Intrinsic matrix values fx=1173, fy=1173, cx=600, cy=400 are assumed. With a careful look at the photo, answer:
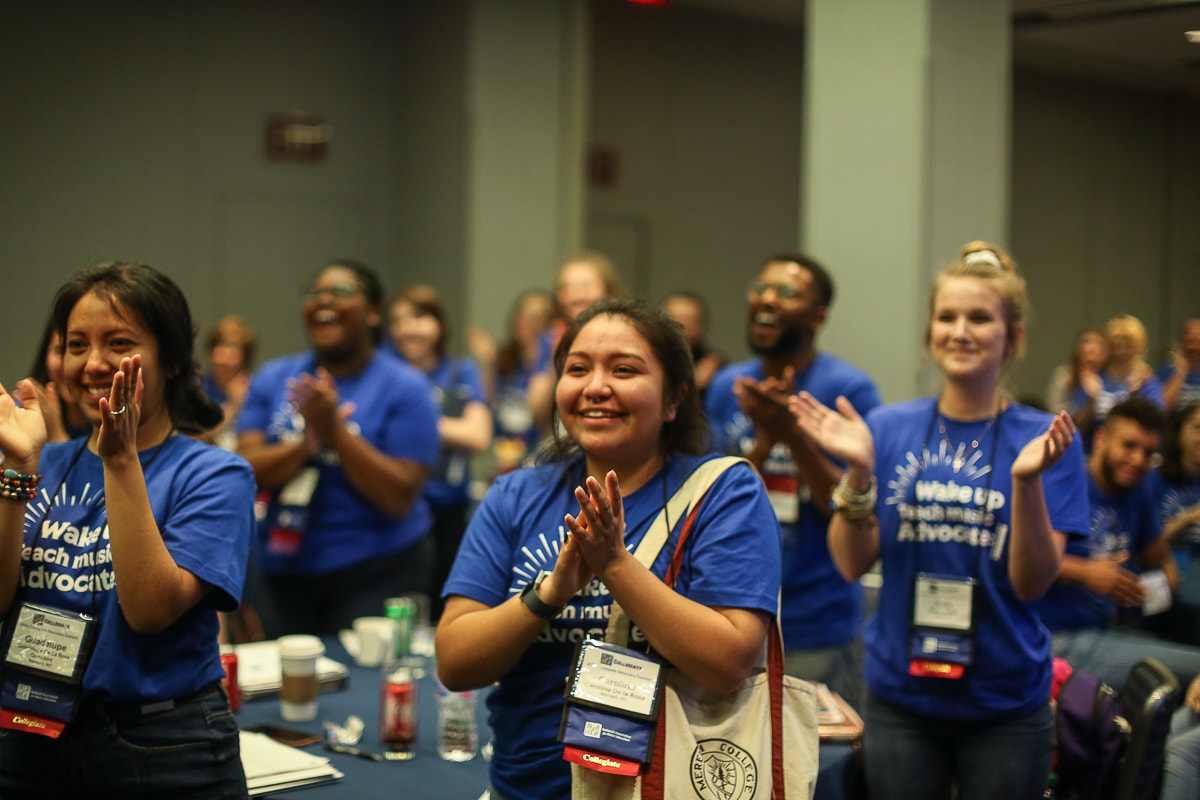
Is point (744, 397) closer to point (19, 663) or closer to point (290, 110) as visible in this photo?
point (19, 663)

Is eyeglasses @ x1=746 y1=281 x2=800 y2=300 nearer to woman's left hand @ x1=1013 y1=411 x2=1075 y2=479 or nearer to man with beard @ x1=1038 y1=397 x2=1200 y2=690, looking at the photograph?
woman's left hand @ x1=1013 y1=411 x2=1075 y2=479

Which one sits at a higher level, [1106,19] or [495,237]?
[1106,19]

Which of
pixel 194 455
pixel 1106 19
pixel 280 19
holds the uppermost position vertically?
pixel 280 19

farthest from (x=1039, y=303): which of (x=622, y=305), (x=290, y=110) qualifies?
(x=622, y=305)

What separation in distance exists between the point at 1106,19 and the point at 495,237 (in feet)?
12.1

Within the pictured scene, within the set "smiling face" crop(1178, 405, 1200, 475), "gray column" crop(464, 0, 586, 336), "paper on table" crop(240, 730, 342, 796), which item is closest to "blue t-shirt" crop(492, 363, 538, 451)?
"gray column" crop(464, 0, 586, 336)

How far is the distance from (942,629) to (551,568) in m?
0.90

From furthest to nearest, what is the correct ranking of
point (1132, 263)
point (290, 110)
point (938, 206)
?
point (1132, 263), point (290, 110), point (938, 206)

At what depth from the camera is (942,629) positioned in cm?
240

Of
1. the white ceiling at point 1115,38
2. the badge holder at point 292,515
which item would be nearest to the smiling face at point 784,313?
the badge holder at point 292,515

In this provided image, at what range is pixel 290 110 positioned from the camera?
7.96m

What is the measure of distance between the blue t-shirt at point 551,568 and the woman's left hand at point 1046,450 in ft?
2.01

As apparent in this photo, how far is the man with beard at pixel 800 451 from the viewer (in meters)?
3.11

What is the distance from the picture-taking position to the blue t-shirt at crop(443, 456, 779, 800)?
1.90 metres
